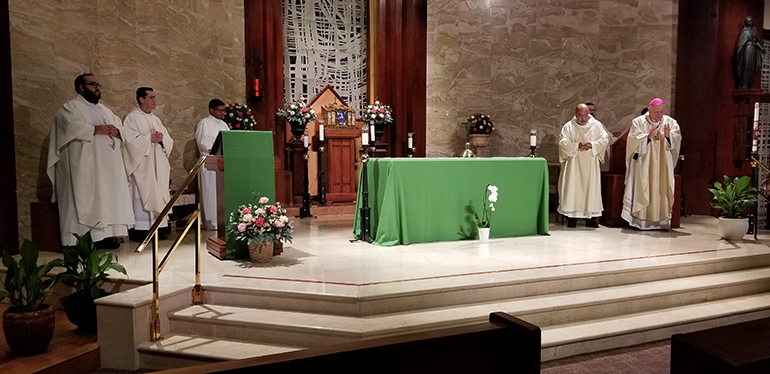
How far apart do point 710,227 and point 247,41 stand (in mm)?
7795

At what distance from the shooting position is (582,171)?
775 cm

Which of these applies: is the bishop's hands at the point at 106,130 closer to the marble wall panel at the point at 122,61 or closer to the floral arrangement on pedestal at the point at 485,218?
the marble wall panel at the point at 122,61

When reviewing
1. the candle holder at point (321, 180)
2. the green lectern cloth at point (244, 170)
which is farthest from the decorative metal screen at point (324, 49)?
the green lectern cloth at point (244, 170)

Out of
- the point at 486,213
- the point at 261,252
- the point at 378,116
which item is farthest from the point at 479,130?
the point at 261,252

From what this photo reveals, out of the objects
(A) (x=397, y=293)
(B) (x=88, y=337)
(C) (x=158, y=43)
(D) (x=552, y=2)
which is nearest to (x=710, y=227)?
(D) (x=552, y=2)

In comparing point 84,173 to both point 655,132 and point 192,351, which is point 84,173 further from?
point 655,132

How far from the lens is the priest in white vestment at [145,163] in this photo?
6555 mm

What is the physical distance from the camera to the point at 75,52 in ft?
22.1

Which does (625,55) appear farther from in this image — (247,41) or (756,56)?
(247,41)

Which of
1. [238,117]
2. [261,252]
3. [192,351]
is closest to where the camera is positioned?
[192,351]

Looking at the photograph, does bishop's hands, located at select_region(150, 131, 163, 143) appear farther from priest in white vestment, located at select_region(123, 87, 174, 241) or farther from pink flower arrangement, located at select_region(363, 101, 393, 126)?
pink flower arrangement, located at select_region(363, 101, 393, 126)

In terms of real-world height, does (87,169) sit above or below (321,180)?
above

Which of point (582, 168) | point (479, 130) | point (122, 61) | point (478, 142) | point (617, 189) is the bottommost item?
point (617, 189)

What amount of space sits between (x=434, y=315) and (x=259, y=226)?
1.88m
